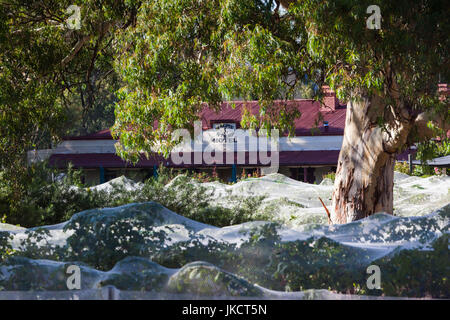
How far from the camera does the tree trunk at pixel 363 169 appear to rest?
12.3 metres

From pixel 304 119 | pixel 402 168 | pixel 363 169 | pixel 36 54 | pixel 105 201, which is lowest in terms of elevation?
pixel 402 168

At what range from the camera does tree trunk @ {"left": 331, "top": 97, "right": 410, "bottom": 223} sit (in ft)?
40.4

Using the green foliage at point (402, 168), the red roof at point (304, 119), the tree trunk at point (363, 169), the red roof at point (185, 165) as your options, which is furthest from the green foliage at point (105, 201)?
the red roof at point (304, 119)

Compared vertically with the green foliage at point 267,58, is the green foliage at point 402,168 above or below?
below

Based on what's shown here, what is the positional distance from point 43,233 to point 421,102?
6.21 metres

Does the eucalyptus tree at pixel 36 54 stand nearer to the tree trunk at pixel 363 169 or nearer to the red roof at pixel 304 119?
the tree trunk at pixel 363 169

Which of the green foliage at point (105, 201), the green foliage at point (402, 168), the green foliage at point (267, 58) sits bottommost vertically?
the green foliage at point (402, 168)

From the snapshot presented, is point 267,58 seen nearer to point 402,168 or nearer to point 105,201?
point 105,201

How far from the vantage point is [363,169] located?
12.6 m

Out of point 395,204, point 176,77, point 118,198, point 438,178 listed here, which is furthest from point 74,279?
point 438,178

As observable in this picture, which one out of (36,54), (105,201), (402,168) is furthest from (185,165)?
(36,54)

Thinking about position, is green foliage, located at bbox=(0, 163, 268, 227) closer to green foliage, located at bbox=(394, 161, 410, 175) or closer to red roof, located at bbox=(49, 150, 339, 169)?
green foliage, located at bbox=(394, 161, 410, 175)

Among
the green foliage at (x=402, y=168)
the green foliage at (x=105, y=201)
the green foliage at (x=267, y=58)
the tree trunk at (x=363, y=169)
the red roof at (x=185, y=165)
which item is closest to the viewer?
the green foliage at (x=267, y=58)

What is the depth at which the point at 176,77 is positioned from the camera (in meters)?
12.8
